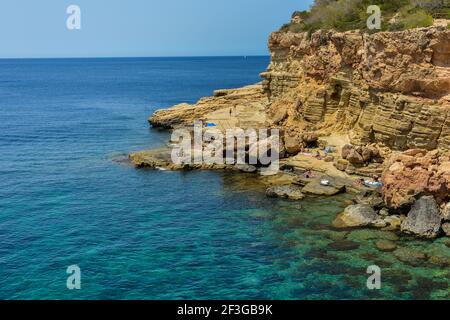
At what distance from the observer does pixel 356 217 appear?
34.5m

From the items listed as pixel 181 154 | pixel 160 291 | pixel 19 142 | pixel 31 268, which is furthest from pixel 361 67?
pixel 19 142

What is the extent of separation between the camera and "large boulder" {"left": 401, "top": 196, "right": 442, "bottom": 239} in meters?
31.9

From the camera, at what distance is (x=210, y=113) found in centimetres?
7406

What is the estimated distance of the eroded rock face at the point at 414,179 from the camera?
34.0m

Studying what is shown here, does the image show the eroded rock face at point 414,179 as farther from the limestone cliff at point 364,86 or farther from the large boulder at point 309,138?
the large boulder at point 309,138

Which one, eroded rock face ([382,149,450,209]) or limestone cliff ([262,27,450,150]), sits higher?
limestone cliff ([262,27,450,150])

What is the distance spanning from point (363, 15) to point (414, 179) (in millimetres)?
25118

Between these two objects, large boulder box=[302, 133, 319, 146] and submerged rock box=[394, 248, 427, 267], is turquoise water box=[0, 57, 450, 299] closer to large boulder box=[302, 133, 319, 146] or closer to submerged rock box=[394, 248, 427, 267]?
submerged rock box=[394, 248, 427, 267]

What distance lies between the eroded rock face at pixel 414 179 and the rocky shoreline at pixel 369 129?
7 centimetres

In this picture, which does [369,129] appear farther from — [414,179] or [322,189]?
[414,179]

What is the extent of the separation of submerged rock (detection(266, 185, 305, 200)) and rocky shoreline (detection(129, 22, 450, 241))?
0.09 metres

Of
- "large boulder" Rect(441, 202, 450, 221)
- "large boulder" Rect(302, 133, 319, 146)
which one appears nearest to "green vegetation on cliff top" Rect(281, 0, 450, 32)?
"large boulder" Rect(302, 133, 319, 146)

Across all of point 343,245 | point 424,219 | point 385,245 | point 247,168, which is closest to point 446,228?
point 424,219

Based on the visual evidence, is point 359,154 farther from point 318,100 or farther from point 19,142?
point 19,142
